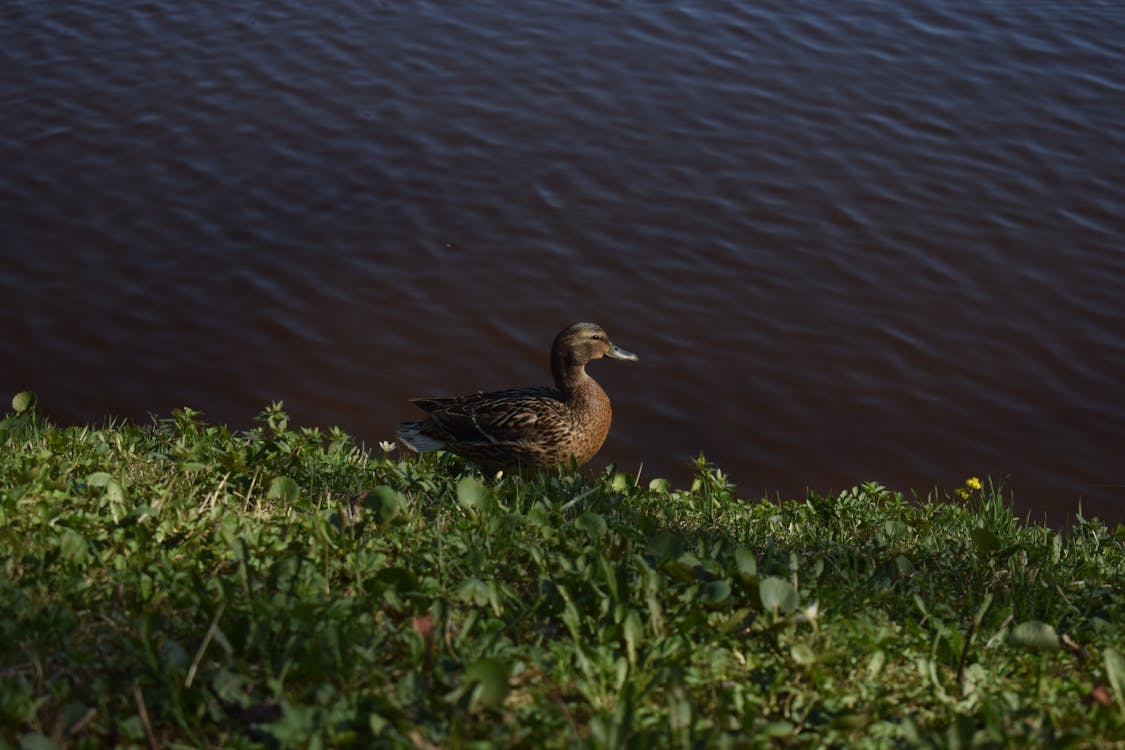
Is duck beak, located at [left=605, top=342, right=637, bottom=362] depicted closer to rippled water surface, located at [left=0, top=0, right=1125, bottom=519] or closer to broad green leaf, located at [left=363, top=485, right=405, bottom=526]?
rippled water surface, located at [left=0, top=0, right=1125, bottom=519]

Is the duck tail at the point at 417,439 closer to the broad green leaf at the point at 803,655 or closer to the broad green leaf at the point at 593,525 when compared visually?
the broad green leaf at the point at 593,525

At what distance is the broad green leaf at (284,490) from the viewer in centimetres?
474

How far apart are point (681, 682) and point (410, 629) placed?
31.0 inches

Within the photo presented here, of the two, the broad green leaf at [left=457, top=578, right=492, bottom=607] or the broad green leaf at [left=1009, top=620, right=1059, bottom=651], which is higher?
the broad green leaf at [left=1009, top=620, right=1059, bottom=651]

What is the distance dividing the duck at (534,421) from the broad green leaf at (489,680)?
4.15 metres

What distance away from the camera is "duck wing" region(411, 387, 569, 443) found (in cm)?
755

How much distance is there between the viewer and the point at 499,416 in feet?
24.8

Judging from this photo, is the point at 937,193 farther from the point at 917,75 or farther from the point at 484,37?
the point at 484,37

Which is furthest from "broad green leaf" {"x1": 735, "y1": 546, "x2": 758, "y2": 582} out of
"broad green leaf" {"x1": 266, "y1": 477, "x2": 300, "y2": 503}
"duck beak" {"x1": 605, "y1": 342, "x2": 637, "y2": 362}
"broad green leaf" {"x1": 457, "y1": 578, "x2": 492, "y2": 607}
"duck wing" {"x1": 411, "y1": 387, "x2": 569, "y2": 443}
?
"duck beak" {"x1": 605, "y1": 342, "x2": 637, "y2": 362}

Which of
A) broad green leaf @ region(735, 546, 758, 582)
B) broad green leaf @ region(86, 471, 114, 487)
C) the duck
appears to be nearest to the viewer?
broad green leaf @ region(735, 546, 758, 582)

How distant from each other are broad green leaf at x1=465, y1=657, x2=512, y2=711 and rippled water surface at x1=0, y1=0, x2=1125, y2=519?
5.14m

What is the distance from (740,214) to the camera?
1071cm

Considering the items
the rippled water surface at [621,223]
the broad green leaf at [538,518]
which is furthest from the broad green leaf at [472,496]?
the rippled water surface at [621,223]

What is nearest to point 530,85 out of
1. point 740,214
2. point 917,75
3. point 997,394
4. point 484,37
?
point 484,37
